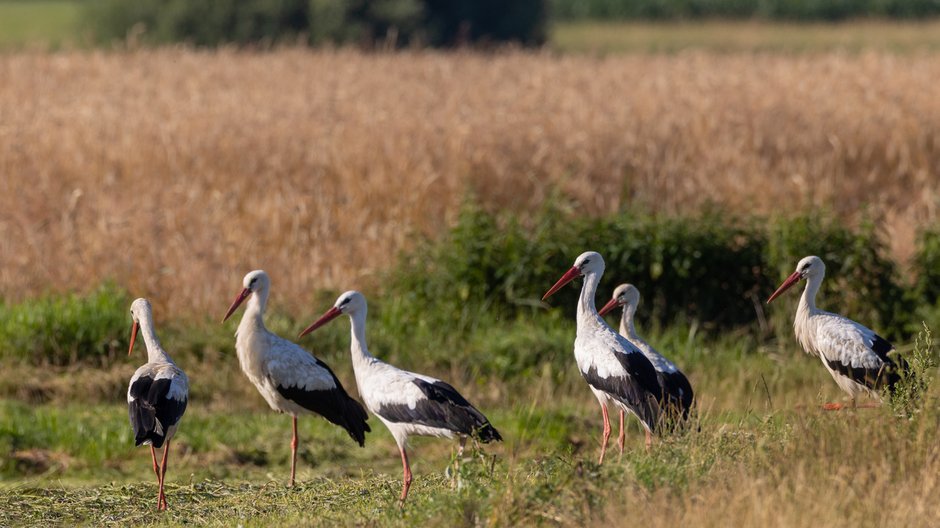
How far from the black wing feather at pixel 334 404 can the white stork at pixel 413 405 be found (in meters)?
0.44

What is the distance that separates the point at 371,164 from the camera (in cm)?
1549

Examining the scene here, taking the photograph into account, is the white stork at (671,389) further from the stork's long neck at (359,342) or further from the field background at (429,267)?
the stork's long neck at (359,342)

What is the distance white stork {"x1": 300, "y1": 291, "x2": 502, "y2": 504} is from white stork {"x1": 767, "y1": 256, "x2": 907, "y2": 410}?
2122mm

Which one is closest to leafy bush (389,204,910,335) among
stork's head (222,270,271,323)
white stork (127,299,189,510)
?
stork's head (222,270,271,323)

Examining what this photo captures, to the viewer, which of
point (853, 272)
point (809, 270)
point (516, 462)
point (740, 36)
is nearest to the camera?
point (516, 462)

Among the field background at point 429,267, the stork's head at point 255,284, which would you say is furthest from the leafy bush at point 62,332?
the stork's head at point 255,284

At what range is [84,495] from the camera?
858 centimetres

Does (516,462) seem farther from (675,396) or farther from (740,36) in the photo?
(740,36)

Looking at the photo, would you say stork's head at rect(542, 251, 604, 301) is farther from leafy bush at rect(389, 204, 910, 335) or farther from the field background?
leafy bush at rect(389, 204, 910, 335)

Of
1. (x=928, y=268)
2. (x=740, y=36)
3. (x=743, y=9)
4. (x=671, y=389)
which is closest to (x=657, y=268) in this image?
(x=928, y=268)

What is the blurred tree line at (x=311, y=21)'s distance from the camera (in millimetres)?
38625

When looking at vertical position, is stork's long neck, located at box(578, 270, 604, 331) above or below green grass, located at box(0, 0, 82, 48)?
above

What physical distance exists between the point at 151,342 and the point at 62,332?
2978 millimetres

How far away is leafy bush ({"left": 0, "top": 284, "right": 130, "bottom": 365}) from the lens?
11219mm
